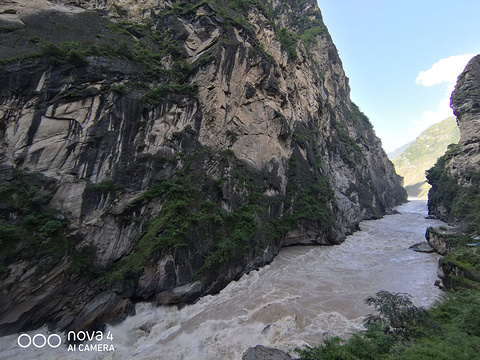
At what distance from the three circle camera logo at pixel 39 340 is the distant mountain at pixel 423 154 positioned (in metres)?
127

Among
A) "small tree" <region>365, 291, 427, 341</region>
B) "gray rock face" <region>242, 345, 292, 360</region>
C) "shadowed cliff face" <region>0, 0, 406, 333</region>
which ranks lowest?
"gray rock face" <region>242, 345, 292, 360</region>

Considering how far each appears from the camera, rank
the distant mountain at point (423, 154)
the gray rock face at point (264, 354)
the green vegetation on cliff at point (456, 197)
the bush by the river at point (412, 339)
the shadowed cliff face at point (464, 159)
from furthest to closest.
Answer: the distant mountain at point (423, 154) < the shadowed cliff face at point (464, 159) < the green vegetation on cliff at point (456, 197) < the gray rock face at point (264, 354) < the bush by the river at point (412, 339)

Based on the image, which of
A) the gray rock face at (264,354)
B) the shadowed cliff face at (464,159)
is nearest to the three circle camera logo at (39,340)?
the gray rock face at (264,354)

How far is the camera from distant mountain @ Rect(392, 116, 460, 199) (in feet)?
376

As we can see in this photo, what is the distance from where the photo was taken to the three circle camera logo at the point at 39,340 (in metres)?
7.55

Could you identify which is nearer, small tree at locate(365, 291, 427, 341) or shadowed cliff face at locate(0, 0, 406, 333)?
small tree at locate(365, 291, 427, 341)

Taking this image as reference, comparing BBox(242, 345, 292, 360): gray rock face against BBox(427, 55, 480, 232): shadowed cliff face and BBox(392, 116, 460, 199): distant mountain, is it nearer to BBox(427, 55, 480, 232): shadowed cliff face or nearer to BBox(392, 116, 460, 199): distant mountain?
BBox(427, 55, 480, 232): shadowed cliff face

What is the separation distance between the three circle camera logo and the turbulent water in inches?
5.3

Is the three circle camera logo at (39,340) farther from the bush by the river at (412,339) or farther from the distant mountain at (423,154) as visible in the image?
the distant mountain at (423,154)

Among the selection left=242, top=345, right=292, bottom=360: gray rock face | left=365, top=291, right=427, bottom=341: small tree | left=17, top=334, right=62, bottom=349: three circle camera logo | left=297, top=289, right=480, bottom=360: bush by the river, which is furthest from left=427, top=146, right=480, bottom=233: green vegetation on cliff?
left=17, top=334, right=62, bottom=349: three circle camera logo

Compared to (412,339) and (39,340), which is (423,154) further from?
(39,340)

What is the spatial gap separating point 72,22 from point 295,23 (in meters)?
42.7

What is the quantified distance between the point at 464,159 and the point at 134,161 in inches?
1590


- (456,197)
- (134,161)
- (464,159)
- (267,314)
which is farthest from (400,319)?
(464,159)
